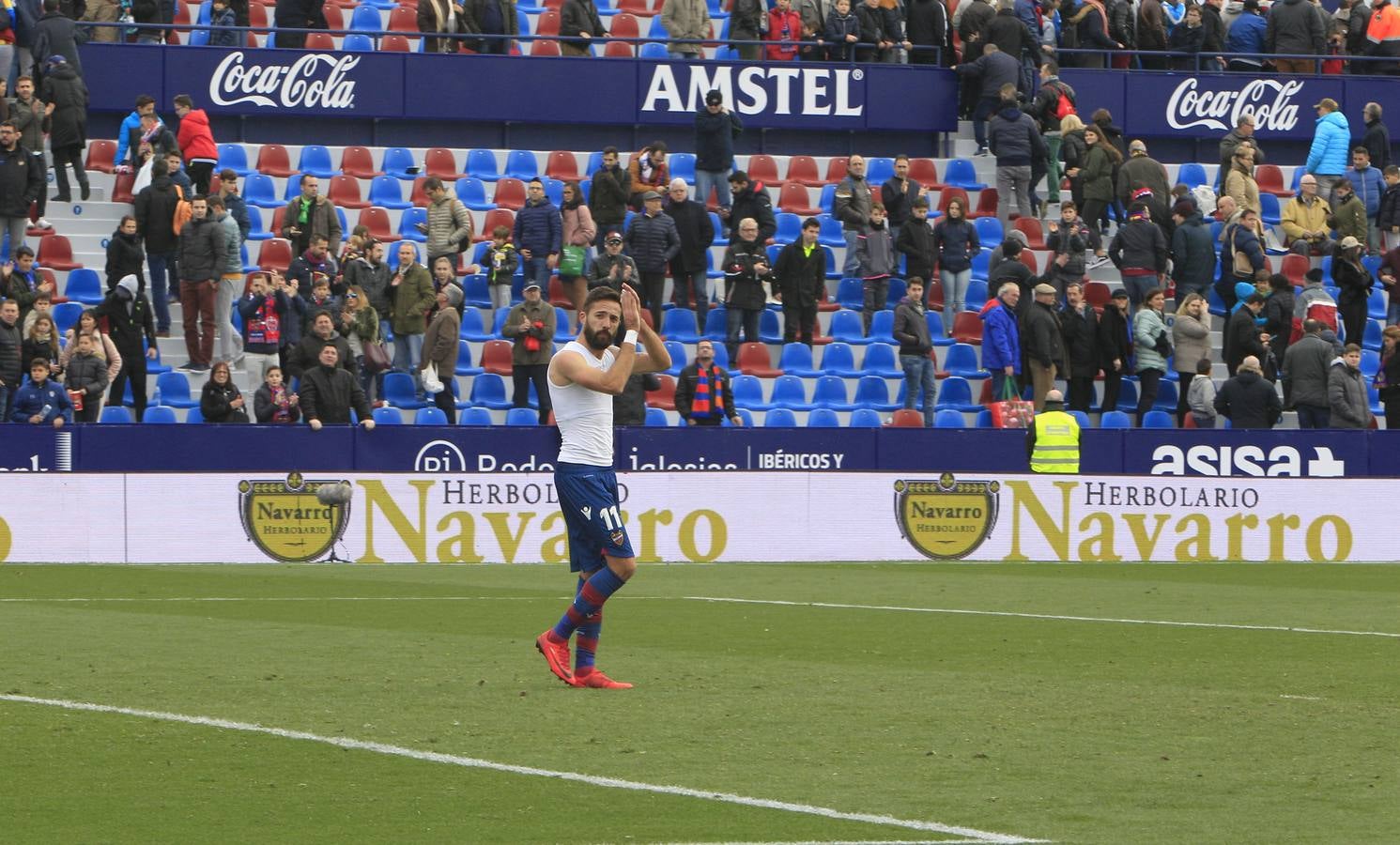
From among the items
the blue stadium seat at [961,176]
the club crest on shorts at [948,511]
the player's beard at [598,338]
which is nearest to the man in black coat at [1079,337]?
the club crest on shorts at [948,511]

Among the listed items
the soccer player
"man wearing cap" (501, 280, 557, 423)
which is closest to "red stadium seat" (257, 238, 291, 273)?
"man wearing cap" (501, 280, 557, 423)

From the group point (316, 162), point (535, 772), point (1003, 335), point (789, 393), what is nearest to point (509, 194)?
point (316, 162)

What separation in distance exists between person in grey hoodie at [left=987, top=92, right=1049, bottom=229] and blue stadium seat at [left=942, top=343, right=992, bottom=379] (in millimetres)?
3130

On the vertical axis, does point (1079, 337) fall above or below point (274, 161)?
below

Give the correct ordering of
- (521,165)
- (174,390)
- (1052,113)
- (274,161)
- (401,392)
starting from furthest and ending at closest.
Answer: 1. (1052,113)
2. (521,165)
3. (274,161)
4. (401,392)
5. (174,390)

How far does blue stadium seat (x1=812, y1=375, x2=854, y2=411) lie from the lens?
28.3 meters

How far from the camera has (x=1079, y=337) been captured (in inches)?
1077

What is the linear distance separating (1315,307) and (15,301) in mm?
15837

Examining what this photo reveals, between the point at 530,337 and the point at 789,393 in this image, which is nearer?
the point at 530,337

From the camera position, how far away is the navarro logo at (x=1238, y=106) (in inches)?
1378

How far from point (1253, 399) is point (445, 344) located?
9.71 metres

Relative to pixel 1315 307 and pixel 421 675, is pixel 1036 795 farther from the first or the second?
pixel 1315 307

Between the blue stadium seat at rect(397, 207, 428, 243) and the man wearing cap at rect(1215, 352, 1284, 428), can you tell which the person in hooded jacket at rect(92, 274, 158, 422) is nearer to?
the blue stadium seat at rect(397, 207, 428, 243)

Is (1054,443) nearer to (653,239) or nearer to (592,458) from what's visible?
(653,239)
